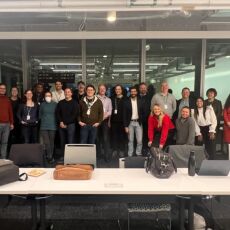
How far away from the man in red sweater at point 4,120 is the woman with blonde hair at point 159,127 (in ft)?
8.45

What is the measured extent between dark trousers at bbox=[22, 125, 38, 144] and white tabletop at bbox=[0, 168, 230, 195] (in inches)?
100

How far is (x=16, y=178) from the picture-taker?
2.51m

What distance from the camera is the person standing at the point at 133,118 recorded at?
5219 millimetres

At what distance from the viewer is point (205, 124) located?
5234mm

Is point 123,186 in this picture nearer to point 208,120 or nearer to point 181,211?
point 181,211

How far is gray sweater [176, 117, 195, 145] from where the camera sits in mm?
4547

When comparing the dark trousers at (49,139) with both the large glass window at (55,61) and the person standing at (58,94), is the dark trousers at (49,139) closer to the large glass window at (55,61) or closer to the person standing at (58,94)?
the person standing at (58,94)

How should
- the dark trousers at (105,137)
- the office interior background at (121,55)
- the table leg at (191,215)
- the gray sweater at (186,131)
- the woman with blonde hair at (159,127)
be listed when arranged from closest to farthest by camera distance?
the table leg at (191,215) < the gray sweater at (186,131) < the woman with blonde hair at (159,127) < the dark trousers at (105,137) < the office interior background at (121,55)

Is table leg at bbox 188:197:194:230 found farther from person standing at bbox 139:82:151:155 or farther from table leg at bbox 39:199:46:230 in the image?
person standing at bbox 139:82:151:155

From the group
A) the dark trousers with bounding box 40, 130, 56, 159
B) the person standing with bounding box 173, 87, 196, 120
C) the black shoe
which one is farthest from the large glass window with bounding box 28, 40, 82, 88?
the person standing with bounding box 173, 87, 196, 120

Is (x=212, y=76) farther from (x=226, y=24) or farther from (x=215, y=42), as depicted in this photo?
(x=226, y=24)

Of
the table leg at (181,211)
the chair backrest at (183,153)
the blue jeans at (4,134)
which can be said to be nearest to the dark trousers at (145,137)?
the chair backrest at (183,153)

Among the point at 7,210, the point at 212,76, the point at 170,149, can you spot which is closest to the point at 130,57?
the point at 212,76

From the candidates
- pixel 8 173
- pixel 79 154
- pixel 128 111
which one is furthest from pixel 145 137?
pixel 8 173
